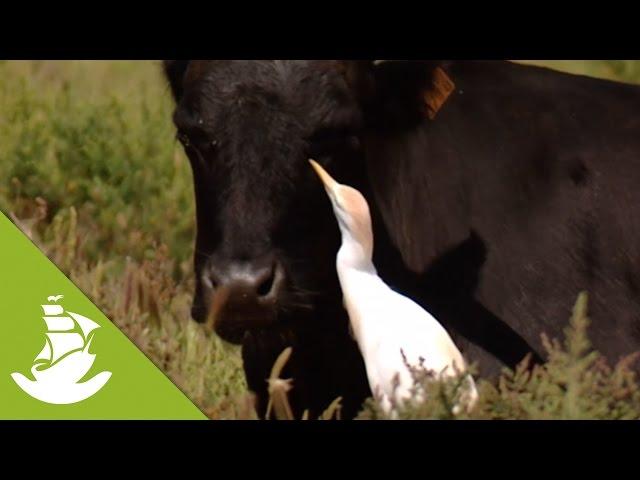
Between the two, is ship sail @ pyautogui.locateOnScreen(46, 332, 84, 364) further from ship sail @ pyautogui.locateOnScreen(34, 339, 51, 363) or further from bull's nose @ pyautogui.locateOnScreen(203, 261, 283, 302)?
bull's nose @ pyautogui.locateOnScreen(203, 261, 283, 302)

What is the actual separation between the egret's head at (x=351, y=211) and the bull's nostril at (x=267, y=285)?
24cm

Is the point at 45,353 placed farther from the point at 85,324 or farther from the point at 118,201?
Result: the point at 118,201

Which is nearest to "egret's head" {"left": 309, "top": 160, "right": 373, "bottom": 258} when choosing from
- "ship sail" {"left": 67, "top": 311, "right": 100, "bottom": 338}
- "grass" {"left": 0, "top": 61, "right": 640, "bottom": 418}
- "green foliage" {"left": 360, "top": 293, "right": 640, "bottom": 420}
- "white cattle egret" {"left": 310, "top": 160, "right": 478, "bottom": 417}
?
"white cattle egret" {"left": 310, "top": 160, "right": 478, "bottom": 417}

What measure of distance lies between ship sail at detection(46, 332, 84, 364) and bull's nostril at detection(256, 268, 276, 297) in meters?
0.55

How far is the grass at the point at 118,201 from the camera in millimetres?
7027

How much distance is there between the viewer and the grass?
7.03 meters

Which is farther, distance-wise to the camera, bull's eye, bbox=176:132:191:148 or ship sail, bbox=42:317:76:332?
bull's eye, bbox=176:132:191:148

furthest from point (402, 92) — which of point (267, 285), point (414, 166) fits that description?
point (267, 285)

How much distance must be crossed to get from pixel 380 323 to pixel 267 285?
379 mm

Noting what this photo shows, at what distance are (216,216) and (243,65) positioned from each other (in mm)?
481

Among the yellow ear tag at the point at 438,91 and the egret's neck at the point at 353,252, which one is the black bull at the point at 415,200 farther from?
the egret's neck at the point at 353,252

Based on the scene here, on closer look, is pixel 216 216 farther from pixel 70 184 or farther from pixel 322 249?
pixel 70 184

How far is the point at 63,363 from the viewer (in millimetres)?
6430

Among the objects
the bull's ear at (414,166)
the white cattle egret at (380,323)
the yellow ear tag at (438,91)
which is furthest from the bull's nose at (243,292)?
the yellow ear tag at (438,91)
